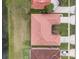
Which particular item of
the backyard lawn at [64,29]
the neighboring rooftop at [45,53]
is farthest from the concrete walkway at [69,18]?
the neighboring rooftop at [45,53]

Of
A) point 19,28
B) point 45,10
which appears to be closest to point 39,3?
point 45,10

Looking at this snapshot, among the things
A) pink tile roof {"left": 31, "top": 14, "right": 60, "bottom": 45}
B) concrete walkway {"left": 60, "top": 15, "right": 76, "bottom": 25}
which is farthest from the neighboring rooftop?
→ concrete walkway {"left": 60, "top": 15, "right": 76, "bottom": 25}

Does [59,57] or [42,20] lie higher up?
[42,20]

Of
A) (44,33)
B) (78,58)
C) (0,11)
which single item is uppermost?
(0,11)

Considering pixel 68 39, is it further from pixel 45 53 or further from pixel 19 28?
pixel 19 28

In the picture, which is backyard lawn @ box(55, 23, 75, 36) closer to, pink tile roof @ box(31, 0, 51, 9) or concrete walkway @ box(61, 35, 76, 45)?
concrete walkway @ box(61, 35, 76, 45)

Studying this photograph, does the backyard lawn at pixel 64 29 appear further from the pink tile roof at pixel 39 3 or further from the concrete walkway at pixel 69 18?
the pink tile roof at pixel 39 3

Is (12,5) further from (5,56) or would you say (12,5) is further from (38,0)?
(5,56)

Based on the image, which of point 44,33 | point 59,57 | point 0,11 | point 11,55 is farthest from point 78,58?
point 0,11
